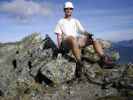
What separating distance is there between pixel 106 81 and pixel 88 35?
10.8ft

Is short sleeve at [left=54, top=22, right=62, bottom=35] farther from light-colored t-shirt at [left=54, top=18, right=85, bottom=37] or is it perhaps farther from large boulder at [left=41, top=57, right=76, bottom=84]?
large boulder at [left=41, top=57, right=76, bottom=84]

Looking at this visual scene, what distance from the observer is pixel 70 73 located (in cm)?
1945

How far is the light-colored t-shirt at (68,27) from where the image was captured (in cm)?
1962

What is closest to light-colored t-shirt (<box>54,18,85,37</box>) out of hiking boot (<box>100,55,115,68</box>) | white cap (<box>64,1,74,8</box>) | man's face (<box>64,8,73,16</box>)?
man's face (<box>64,8,73,16</box>)

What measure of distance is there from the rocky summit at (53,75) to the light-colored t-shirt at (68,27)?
2004 mm

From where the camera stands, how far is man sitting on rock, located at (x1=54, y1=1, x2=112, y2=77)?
63.3 ft

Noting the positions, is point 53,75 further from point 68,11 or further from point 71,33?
point 68,11

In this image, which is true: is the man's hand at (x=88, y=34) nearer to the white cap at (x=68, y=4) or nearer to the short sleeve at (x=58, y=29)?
the short sleeve at (x=58, y=29)

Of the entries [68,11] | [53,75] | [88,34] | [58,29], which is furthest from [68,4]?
[53,75]

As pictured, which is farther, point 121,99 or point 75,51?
point 75,51

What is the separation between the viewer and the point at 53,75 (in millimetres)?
19484

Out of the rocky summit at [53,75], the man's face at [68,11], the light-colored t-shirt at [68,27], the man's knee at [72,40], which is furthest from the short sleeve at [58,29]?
the rocky summit at [53,75]

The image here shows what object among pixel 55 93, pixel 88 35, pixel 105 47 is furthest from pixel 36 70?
pixel 105 47

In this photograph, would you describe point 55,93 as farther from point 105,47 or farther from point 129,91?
point 105,47
